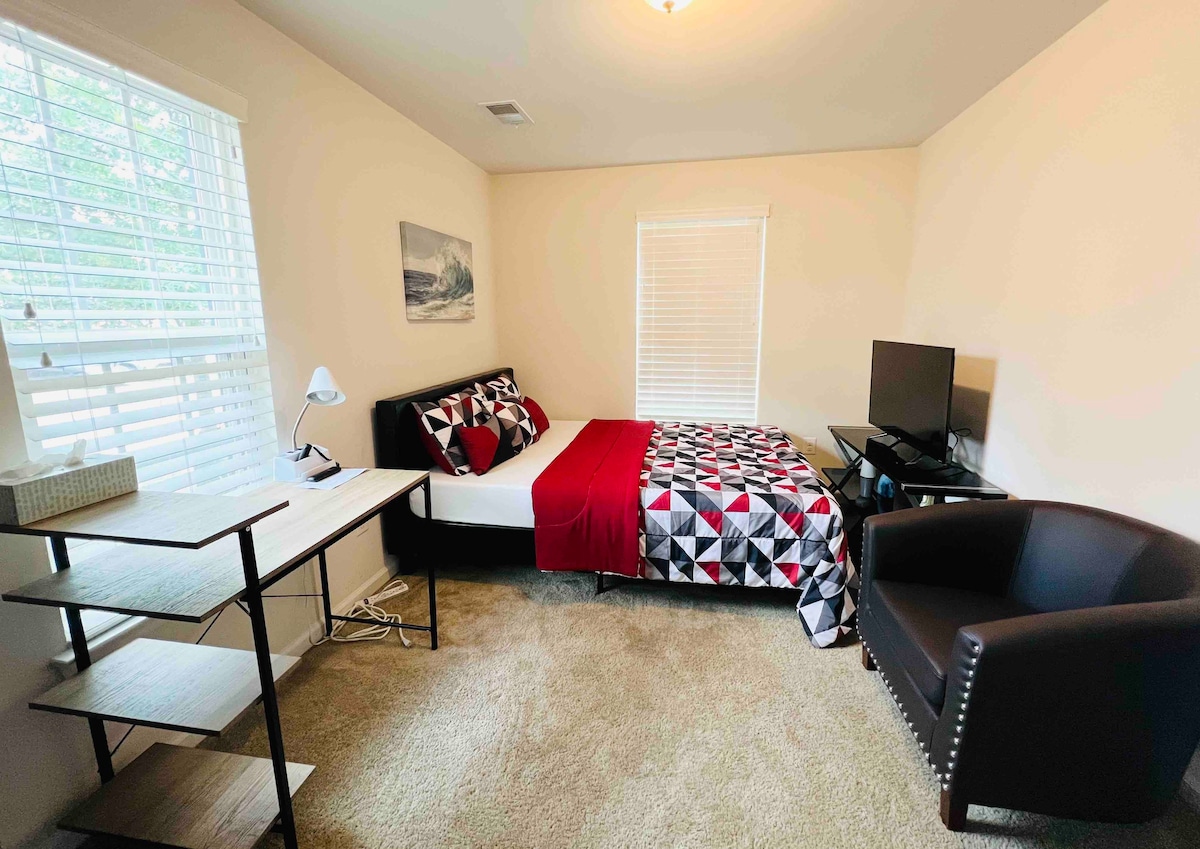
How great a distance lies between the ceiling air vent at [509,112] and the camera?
8.60ft

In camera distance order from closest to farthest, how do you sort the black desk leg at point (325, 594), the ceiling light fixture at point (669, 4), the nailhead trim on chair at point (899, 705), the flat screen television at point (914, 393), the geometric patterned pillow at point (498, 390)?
the nailhead trim on chair at point (899, 705), the ceiling light fixture at point (669, 4), the black desk leg at point (325, 594), the flat screen television at point (914, 393), the geometric patterned pillow at point (498, 390)

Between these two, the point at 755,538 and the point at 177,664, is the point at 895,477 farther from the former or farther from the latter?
the point at 177,664

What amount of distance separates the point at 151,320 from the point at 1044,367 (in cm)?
331

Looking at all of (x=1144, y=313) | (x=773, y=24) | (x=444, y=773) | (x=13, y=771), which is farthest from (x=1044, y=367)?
(x=13, y=771)

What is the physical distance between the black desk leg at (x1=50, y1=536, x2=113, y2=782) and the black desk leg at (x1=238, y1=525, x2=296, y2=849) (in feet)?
1.51

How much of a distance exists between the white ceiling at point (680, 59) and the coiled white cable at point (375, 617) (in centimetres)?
244

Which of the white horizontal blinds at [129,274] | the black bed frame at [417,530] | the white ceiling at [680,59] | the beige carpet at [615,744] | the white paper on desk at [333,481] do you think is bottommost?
the beige carpet at [615,744]

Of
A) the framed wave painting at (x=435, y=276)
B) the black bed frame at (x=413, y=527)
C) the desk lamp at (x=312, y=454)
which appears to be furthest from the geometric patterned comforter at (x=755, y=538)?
the framed wave painting at (x=435, y=276)

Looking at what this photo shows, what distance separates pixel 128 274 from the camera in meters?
1.50

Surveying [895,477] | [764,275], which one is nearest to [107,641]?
[895,477]

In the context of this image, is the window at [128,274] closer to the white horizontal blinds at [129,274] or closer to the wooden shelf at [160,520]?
the white horizontal blinds at [129,274]

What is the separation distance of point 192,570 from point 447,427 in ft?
4.96

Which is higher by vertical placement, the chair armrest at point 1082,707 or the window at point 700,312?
the window at point 700,312

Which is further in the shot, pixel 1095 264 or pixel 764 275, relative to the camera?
pixel 764 275
